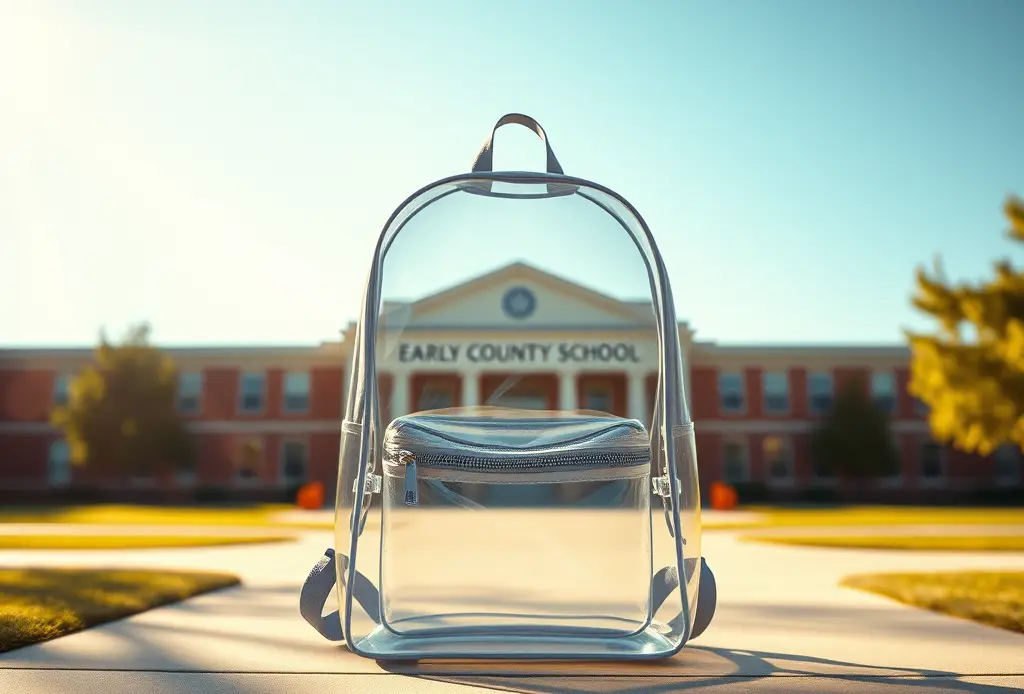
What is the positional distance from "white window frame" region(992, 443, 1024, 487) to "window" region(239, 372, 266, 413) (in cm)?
2676

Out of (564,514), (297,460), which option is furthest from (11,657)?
(297,460)

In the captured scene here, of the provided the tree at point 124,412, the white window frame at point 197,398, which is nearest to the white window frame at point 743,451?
the tree at point 124,412

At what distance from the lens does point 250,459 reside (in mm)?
30938

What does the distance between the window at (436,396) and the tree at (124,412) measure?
26.4m

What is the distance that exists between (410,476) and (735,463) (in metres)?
29.9

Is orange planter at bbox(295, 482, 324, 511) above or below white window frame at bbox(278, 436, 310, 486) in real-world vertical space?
below

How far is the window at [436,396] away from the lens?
10.7 feet


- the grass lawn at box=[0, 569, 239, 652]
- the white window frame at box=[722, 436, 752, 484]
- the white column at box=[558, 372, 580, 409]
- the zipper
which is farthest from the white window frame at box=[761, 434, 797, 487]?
the zipper

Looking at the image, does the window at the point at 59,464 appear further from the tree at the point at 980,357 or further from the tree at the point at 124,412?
the tree at the point at 980,357

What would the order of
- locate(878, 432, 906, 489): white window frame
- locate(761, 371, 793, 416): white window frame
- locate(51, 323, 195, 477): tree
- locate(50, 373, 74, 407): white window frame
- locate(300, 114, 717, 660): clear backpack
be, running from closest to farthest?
locate(300, 114, 717, 660): clear backpack
locate(51, 323, 195, 477): tree
locate(878, 432, 906, 489): white window frame
locate(50, 373, 74, 407): white window frame
locate(761, 371, 793, 416): white window frame

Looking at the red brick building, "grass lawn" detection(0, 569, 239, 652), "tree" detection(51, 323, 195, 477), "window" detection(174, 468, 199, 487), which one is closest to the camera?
"grass lawn" detection(0, 569, 239, 652)

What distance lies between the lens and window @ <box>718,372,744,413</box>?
3123cm

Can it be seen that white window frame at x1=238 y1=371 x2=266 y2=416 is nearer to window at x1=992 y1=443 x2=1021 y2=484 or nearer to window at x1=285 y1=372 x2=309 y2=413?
window at x1=285 y1=372 x2=309 y2=413

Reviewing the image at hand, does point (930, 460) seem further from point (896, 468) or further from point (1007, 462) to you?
point (896, 468)
